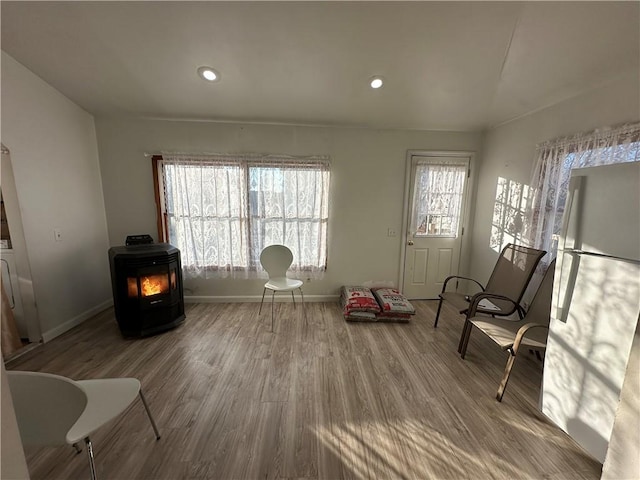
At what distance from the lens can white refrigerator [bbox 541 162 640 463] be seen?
3.99ft

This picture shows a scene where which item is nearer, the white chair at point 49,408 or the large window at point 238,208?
the white chair at point 49,408

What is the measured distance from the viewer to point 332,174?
10.8 feet

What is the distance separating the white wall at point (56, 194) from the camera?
223cm

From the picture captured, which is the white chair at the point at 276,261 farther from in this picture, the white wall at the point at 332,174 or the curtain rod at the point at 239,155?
the curtain rod at the point at 239,155

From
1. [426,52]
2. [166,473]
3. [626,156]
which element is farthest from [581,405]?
[426,52]

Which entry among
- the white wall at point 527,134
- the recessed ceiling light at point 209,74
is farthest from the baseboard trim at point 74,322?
the white wall at point 527,134

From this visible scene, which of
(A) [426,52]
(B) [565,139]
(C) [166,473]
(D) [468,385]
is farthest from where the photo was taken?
(B) [565,139]

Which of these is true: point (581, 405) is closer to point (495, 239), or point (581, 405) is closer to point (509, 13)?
point (495, 239)

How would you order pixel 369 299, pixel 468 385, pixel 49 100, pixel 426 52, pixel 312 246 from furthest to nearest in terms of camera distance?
pixel 312 246 < pixel 369 299 < pixel 49 100 < pixel 426 52 < pixel 468 385

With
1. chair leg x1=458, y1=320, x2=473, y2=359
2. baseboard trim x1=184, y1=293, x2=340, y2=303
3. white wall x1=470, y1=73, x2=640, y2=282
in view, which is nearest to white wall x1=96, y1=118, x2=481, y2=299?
baseboard trim x1=184, y1=293, x2=340, y2=303

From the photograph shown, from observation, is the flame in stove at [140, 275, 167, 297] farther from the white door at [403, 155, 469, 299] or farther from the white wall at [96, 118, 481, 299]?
the white door at [403, 155, 469, 299]

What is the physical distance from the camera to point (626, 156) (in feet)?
6.12

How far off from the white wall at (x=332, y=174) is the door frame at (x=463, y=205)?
0.21 ft

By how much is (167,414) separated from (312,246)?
224cm
